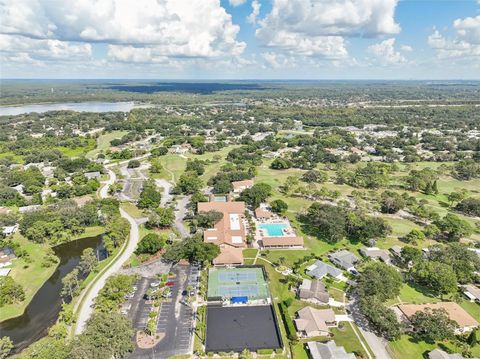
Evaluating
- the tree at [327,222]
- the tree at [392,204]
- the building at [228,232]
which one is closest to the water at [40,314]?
the building at [228,232]

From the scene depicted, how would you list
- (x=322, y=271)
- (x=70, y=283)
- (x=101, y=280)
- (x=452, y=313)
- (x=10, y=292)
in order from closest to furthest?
(x=452, y=313), (x=10, y=292), (x=70, y=283), (x=101, y=280), (x=322, y=271)

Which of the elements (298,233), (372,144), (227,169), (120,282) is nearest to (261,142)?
(227,169)

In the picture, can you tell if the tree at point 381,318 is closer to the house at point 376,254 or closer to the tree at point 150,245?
the house at point 376,254

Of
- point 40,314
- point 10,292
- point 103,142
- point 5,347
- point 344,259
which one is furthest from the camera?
point 103,142

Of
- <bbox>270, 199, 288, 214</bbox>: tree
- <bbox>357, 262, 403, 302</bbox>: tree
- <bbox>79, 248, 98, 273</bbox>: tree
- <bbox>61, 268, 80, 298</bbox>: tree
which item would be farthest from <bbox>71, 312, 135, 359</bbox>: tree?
<bbox>270, 199, 288, 214</bbox>: tree

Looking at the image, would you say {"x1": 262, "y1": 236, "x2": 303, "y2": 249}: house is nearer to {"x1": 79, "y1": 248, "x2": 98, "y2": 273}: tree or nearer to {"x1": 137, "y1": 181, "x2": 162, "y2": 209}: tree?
{"x1": 79, "y1": 248, "x2": 98, "y2": 273}: tree

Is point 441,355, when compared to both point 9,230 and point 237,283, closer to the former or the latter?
point 237,283

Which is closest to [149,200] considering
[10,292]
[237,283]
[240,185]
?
[240,185]
